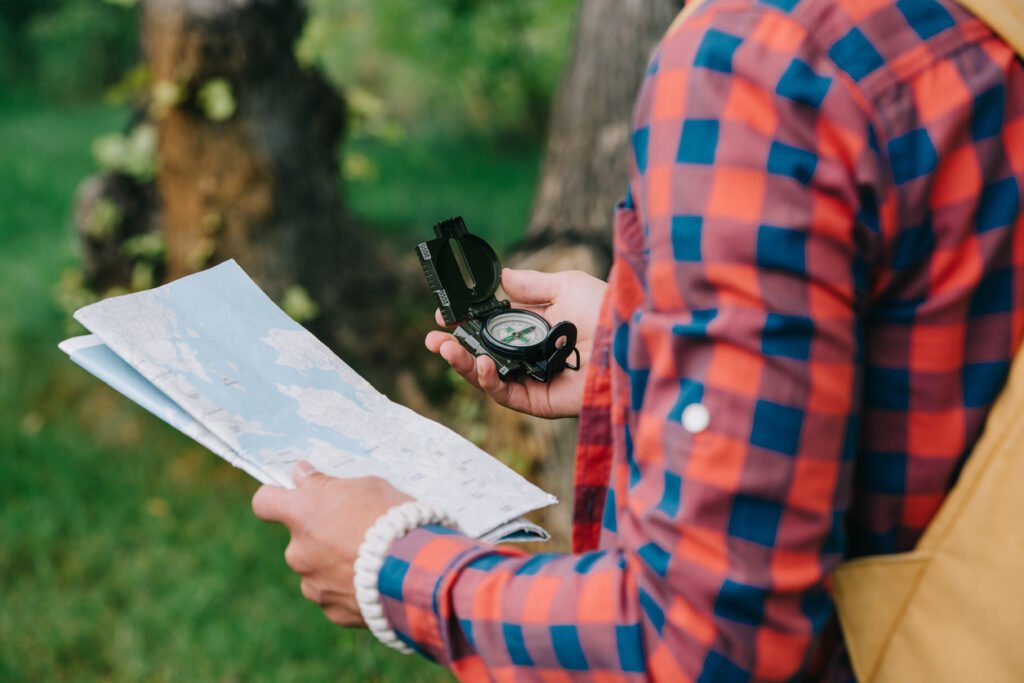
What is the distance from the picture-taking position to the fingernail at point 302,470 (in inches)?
54.0

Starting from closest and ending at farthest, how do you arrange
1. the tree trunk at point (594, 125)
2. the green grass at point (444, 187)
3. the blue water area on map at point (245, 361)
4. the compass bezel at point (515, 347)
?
1. the blue water area on map at point (245, 361)
2. the compass bezel at point (515, 347)
3. the tree trunk at point (594, 125)
4. the green grass at point (444, 187)

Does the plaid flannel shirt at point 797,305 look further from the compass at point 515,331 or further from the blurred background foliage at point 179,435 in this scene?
the blurred background foliage at point 179,435

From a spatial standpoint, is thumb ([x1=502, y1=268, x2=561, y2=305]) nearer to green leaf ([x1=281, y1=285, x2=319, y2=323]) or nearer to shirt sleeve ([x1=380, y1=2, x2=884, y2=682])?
shirt sleeve ([x1=380, y1=2, x2=884, y2=682])

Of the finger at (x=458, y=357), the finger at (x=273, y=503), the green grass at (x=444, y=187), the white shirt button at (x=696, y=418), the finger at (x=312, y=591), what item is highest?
the white shirt button at (x=696, y=418)

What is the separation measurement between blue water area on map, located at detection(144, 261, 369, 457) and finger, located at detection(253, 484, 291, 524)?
3.2 inches

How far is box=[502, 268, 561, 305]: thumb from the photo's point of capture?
1.92 metres

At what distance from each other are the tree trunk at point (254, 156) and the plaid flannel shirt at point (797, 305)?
316 cm

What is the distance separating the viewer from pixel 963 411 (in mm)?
1064

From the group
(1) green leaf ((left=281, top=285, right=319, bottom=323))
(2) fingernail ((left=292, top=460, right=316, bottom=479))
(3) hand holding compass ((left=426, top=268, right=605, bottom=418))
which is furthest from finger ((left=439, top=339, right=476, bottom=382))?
(1) green leaf ((left=281, top=285, right=319, bottom=323))

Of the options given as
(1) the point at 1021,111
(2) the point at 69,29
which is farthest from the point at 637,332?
(2) the point at 69,29

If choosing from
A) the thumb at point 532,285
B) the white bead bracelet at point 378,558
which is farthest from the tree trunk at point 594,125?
the white bead bracelet at point 378,558

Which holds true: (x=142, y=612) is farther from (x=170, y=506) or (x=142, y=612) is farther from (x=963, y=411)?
(x=963, y=411)

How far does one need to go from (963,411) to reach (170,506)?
128 inches

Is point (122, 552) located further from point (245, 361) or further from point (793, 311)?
point (793, 311)
